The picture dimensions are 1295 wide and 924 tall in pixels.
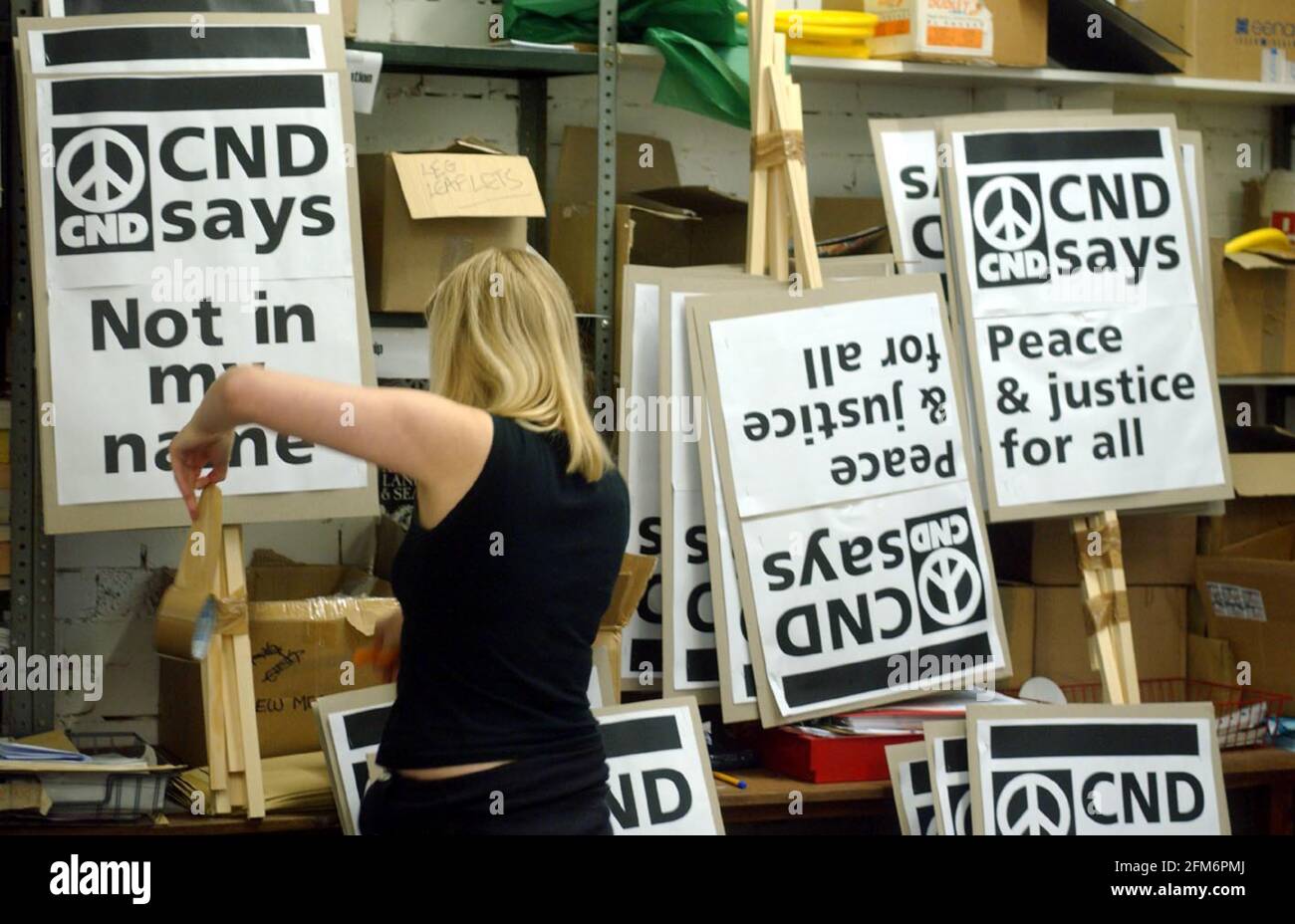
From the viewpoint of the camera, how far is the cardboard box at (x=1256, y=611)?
11.0 feet

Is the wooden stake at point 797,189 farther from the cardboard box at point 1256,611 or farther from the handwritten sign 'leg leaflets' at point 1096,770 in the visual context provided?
the cardboard box at point 1256,611

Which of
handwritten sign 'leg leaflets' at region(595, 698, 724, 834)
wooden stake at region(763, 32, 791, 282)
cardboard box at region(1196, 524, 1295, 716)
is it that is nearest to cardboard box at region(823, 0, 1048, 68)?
wooden stake at region(763, 32, 791, 282)

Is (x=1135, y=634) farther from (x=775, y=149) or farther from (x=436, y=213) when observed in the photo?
(x=436, y=213)

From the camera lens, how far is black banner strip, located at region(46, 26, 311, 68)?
2633 mm

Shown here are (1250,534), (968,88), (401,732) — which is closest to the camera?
(401,732)

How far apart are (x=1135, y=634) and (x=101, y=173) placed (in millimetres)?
2342

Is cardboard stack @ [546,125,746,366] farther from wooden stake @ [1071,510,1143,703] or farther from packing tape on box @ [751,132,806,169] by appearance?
wooden stake @ [1071,510,1143,703]

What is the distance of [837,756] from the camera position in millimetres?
2936

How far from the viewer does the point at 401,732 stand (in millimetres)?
1962

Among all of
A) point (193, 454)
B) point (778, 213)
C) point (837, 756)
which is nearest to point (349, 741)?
point (193, 454)

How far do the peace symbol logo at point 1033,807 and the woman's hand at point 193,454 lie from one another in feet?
5.08
